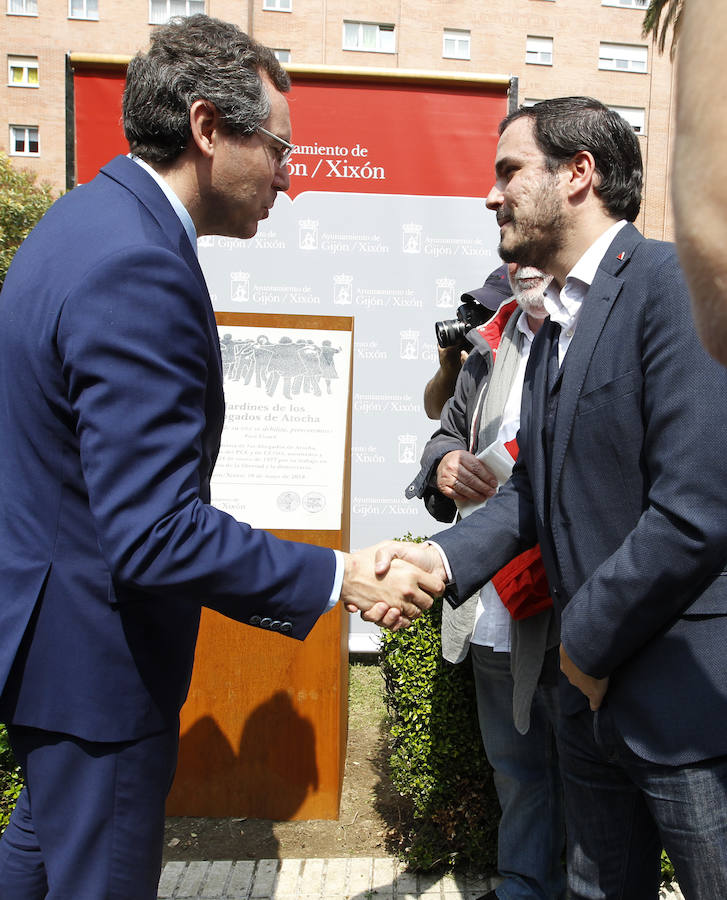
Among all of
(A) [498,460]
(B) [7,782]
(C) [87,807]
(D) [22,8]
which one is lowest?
(B) [7,782]

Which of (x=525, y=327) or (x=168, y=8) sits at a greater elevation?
(x=168, y=8)

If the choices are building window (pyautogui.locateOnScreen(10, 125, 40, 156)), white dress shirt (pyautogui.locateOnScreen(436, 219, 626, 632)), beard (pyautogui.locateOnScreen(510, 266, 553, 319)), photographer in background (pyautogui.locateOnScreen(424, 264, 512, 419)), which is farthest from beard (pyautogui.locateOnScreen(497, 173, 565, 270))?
building window (pyautogui.locateOnScreen(10, 125, 40, 156))

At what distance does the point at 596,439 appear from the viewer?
1.72 m

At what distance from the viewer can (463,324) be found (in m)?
3.38

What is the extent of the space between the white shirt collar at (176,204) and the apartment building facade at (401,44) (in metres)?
31.9

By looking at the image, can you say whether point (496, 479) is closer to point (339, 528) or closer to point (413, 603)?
point (413, 603)

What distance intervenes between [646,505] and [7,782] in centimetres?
232

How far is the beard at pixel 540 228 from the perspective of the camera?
2.11 metres

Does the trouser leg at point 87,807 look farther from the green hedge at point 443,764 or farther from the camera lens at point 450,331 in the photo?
the camera lens at point 450,331

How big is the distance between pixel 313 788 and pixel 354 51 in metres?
33.3

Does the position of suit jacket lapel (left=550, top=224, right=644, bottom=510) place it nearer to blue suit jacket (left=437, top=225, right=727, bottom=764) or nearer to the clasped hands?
blue suit jacket (left=437, top=225, right=727, bottom=764)

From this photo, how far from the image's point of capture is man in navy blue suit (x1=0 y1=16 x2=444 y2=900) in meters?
1.56

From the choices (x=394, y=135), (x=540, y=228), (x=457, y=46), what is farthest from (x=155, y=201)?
(x=457, y=46)

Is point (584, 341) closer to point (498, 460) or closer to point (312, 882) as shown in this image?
point (498, 460)
